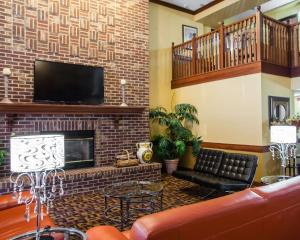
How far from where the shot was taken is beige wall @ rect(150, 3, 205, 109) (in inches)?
278

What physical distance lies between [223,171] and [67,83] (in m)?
3.24

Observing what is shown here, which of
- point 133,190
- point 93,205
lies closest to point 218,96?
point 133,190

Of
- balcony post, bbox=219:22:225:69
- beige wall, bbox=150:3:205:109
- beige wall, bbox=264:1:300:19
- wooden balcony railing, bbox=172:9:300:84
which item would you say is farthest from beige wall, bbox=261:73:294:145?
beige wall, bbox=264:1:300:19

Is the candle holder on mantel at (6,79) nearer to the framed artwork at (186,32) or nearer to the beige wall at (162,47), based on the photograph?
the beige wall at (162,47)

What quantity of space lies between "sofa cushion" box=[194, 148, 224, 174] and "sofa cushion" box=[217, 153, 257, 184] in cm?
10

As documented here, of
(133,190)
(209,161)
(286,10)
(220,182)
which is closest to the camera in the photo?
(133,190)

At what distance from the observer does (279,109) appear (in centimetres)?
556

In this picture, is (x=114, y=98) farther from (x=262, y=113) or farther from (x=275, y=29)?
(x=275, y=29)

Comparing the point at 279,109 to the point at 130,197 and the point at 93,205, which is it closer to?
the point at 130,197

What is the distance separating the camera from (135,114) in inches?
228

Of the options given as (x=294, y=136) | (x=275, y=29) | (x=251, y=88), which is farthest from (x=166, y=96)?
(x=294, y=136)

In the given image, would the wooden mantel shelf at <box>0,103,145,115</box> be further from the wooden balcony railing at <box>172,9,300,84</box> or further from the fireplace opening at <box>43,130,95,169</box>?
the wooden balcony railing at <box>172,9,300,84</box>

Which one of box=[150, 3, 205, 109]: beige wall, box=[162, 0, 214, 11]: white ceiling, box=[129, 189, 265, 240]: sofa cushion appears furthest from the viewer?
box=[162, 0, 214, 11]: white ceiling

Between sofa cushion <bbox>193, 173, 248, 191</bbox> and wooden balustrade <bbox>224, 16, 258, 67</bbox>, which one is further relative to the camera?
wooden balustrade <bbox>224, 16, 258, 67</bbox>
